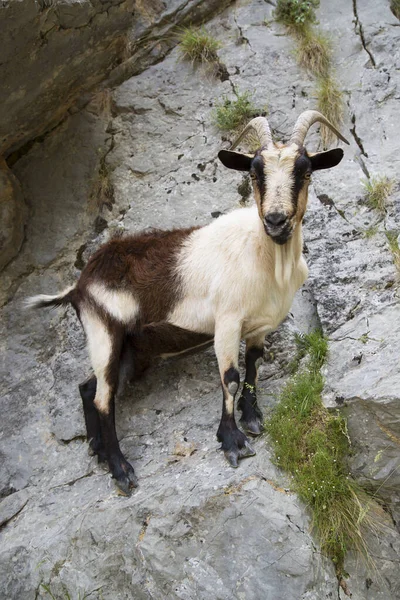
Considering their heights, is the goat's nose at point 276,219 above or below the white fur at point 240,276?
above

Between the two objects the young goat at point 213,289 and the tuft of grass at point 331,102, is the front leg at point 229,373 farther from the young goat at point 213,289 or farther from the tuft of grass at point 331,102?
the tuft of grass at point 331,102

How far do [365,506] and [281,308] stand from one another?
1.53 metres

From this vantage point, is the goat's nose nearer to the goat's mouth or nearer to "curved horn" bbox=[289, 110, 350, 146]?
the goat's mouth

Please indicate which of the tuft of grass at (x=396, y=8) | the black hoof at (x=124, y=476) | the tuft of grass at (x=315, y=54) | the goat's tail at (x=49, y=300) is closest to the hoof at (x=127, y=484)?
the black hoof at (x=124, y=476)

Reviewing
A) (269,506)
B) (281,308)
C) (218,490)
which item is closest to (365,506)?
(269,506)

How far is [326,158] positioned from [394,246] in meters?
1.34

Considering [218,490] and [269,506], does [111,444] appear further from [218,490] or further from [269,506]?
[269,506]

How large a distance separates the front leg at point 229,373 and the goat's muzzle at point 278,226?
2.34 ft

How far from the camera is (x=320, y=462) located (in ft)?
16.0

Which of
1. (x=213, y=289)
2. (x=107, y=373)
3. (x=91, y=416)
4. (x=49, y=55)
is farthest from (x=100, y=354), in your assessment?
(x=49, y=55)

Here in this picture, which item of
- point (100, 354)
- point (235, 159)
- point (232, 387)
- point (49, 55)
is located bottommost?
point (232, 387)

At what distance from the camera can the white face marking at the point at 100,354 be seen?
18.5ft

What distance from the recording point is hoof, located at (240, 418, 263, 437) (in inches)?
211

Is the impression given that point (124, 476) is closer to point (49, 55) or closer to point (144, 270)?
point (144, 270)
